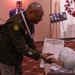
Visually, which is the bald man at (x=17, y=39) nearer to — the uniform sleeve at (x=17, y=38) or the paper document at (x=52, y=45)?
the uniform sleeve at (x=17, y=38)

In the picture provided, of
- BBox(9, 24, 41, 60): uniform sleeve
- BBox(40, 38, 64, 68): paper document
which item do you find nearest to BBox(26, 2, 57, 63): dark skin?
BBox(9, 24, 41, 60): uniform sleeve

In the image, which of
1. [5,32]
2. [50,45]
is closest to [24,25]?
[5,32]

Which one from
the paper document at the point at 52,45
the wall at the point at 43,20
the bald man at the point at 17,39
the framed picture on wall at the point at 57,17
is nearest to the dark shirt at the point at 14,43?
the bald man at the point at 17,39

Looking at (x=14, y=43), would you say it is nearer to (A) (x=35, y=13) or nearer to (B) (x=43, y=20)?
(A) (x=35, y=13)

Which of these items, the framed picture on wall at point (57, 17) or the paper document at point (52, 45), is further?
the framed picture on wall at point (57, 17)

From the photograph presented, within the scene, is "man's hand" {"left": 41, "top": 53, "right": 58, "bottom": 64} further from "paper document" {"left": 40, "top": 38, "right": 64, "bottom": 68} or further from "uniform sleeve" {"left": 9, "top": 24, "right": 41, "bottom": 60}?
"paper document" {"left": 40, "top": 38, "right": 64, "bottom": 68}

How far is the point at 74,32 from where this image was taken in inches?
347

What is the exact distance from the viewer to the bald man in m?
1.92

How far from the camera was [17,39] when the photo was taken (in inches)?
75.9

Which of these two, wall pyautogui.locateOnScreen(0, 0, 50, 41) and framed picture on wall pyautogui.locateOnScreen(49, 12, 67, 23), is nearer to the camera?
wall pyautogui.locateOnScreen(0, 0, 50, 41)

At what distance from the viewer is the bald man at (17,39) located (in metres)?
1.92

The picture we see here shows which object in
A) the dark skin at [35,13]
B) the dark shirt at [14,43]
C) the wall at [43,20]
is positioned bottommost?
the wall at [43,20]

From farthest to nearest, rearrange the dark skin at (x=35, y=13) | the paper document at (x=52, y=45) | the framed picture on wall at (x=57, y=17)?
the framed picture on wall at (x=57, y=17) < the paper document at (x=52, y=45) < the dark skin at (x=35, y=13)

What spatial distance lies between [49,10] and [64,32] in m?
1.06
